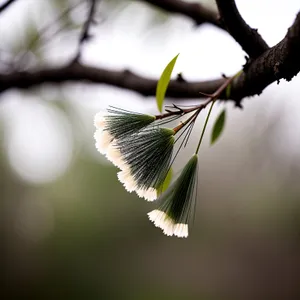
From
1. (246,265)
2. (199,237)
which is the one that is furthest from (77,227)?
(246,265)

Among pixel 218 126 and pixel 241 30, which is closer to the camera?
pixel 241 30

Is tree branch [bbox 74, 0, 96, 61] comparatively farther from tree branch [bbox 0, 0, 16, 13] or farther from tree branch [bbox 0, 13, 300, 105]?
tree branch [bbox 0, 0, 16, 13]

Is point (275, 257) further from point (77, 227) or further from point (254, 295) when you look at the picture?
point (77, 227)

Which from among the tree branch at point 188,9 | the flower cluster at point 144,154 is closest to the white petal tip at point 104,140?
the flower cluster at point 144,154

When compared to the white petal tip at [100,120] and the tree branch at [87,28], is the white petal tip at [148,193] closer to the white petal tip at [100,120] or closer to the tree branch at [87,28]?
the white petal tip at [100,120]

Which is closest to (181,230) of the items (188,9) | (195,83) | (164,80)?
(164,80)

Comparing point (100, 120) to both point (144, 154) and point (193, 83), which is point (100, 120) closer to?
point (144, 154)
